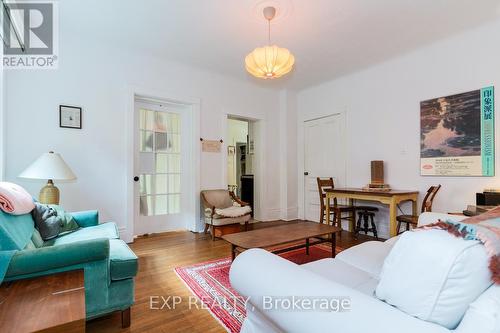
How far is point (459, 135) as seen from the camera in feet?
10.1

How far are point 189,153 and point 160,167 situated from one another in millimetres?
490

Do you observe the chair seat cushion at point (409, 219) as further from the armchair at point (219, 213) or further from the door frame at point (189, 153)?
the door frame at point (189, 153)

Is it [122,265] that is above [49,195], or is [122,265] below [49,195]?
below

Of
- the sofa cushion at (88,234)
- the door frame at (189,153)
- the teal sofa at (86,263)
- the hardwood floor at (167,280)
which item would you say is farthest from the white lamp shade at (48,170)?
the hardwood floor at (167,280)

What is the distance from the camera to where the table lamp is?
2414 mm

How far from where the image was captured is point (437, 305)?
738 millimetres

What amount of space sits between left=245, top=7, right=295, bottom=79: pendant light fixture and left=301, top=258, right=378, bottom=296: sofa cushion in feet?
6.10

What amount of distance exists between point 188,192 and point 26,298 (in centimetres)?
304

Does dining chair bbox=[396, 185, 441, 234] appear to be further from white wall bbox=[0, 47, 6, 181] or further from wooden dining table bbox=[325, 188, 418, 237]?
white wall bbox=[0, 47, 6, 181]

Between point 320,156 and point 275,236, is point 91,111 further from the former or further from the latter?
point 320,156

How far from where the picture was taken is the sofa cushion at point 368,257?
1.56 m

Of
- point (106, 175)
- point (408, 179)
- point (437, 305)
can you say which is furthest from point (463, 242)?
point (106, 175)

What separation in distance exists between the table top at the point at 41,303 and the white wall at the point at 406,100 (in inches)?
149

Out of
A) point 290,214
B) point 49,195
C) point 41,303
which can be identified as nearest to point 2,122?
point 49,195
